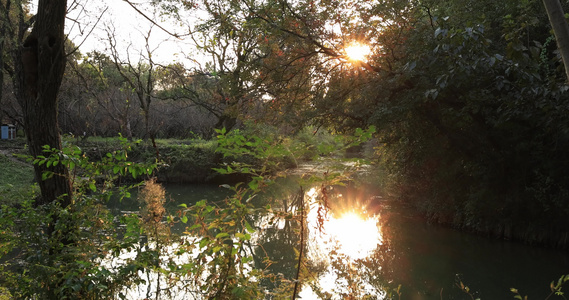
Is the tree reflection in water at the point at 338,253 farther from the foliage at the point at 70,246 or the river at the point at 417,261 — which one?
the foliage at the point at 70,246

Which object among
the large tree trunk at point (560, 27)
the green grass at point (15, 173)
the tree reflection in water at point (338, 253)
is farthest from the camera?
the green grass at point (15, 173)

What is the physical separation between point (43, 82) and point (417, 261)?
6327 mm

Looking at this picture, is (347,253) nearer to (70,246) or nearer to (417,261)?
(417,261)

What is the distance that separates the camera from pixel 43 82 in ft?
11.0

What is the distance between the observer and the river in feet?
19.4

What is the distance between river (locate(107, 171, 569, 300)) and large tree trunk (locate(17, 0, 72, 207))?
172 cm

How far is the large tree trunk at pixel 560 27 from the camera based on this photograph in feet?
6.19

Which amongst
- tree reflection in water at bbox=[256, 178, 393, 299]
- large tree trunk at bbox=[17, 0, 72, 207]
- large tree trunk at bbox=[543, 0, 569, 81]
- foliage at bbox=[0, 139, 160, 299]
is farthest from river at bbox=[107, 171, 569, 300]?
large tree trunk at bbox=[543, 0, 569, 81]

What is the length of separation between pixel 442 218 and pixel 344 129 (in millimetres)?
3088

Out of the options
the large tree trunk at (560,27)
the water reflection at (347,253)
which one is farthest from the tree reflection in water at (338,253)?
the large tree trunk at (560,27)

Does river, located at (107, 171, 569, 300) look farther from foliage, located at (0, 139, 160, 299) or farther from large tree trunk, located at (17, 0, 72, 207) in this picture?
foliage, located at (0, 139, 160, 299)

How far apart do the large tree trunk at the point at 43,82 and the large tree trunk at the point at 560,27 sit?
3.33 m

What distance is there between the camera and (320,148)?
241 centimetres

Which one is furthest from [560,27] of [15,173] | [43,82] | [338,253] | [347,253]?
[15,173]
